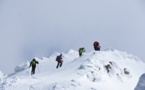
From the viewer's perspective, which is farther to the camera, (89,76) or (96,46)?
(96,46)

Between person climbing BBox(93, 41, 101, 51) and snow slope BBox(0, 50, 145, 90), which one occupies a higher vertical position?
person climbing BBox(93, 41, 101, 51)

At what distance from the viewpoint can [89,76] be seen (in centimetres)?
4059

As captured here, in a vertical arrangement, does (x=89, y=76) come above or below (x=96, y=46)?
below

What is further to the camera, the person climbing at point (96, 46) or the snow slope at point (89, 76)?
the person climbing at point (96, 46)

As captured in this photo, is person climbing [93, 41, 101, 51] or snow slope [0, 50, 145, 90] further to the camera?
person climbing [93, 41, 101, 51]

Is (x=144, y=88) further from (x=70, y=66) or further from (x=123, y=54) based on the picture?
(x=123, y=54)

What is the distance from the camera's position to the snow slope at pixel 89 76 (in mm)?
37344

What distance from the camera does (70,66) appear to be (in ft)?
150

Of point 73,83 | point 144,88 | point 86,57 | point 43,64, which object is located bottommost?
point 144,88

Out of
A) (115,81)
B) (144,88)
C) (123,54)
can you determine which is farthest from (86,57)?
(144,88)

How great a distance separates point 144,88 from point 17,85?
50.8ft

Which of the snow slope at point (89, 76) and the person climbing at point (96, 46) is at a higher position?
the person climbing at point (96, 46)

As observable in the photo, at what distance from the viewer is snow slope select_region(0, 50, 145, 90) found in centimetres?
3734

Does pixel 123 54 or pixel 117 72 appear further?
pixel 123 54
